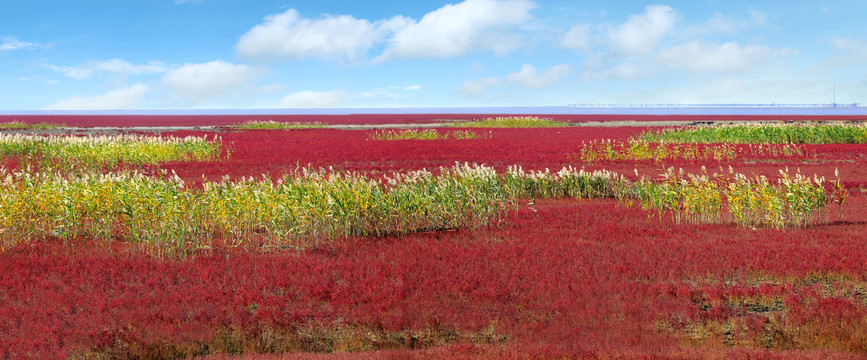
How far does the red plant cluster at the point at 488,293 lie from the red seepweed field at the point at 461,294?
1.1 inches

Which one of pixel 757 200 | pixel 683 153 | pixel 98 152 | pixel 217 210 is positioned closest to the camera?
pixel 217 210

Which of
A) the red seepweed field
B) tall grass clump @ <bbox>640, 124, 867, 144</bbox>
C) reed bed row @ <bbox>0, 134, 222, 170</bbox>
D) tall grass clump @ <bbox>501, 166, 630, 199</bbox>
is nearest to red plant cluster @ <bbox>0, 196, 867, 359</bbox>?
the red seepweed field

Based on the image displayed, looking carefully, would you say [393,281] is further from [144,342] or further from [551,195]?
[551,195]

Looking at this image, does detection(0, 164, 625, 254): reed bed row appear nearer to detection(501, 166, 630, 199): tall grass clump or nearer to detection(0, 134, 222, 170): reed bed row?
detection(501, 166, 630, 199): tall grass clump

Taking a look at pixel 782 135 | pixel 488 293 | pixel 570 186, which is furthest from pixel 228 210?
pixel 782 135

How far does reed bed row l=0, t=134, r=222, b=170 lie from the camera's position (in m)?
26.3

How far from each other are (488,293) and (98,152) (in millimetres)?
24447

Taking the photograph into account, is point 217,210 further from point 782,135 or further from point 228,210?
A: point 782,135

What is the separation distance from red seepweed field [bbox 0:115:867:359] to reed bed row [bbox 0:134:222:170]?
1587cm

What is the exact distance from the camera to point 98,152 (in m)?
27.6

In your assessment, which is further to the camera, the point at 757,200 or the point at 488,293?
the point at 757,200

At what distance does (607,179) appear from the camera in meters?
18.4

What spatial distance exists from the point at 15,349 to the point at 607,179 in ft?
49.3

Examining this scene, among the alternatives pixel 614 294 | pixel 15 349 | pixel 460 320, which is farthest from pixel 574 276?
pixel 15 349
